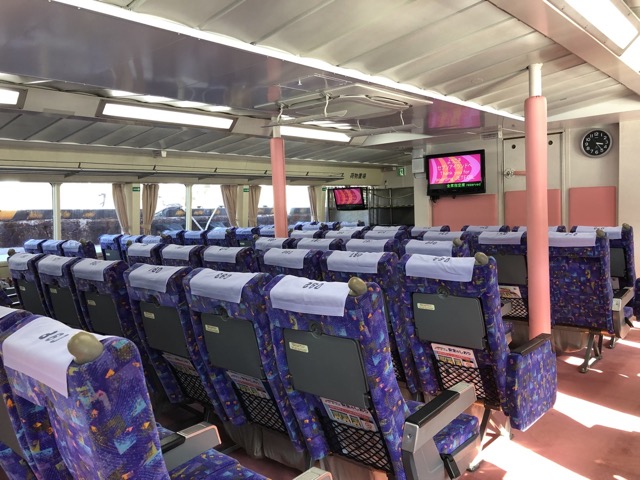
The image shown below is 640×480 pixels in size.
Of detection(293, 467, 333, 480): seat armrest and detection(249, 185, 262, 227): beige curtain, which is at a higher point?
detection(249, 185, 262, 227): beige curtain

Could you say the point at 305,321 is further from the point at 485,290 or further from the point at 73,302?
the point at 73,302

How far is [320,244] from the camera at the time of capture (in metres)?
4.36

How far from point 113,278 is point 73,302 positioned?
0.74 meters

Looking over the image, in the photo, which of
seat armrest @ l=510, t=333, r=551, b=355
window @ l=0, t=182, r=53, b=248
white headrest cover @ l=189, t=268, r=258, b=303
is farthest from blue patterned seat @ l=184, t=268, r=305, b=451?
window @ l=0, t=182, r=53, b=248

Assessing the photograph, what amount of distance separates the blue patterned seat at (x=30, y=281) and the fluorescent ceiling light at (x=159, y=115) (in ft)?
8.51

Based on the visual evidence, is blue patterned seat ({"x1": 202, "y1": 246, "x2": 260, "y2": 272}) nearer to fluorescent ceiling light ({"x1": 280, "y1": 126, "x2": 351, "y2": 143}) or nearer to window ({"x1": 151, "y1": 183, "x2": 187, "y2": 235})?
fluorescent ceiling light ({"x1": 280, "y1": 126, "x2": 351, "y2": 143})

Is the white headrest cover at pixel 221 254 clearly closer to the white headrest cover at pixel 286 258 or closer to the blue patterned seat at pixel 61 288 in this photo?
the white headrest cover at pixel 286 258

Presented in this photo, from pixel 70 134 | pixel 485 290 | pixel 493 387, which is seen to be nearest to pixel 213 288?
pixel 485 290

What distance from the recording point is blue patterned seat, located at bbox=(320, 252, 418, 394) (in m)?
2.68

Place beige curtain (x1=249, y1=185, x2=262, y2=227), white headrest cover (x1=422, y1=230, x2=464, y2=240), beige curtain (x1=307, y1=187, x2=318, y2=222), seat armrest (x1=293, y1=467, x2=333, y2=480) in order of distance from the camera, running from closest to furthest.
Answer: seat armrest (x1=293, y1=467, x2=333, y2=480) → white headrest cover (x1=422, y1=230, x2=464, y2=240) → beige curtain (x1=249, y1=185, x2=262, y2=227) → beige curtain (x1=307, y1=187, x2=318, y2=222)

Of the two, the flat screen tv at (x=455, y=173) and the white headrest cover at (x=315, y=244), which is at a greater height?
the flat screen tv at (x=455, y=173)

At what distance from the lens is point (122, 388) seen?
108cm

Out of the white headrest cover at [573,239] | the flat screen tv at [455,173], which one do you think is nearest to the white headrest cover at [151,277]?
the white headrest cover at [573,239]

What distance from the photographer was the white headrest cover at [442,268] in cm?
246
